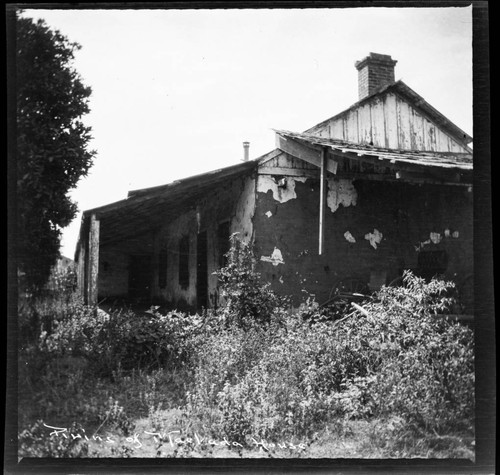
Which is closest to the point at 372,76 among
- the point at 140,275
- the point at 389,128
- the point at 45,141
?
the point at 389,128

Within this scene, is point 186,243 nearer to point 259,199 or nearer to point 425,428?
point 259,199

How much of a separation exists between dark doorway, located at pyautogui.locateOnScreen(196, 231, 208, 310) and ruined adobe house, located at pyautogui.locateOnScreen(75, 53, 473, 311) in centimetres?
2

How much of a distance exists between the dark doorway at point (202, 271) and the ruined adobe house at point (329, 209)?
0.02m

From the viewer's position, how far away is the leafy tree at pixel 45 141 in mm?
4590

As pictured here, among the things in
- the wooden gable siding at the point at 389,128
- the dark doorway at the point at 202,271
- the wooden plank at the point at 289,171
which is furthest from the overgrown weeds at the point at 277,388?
the wooden gable siding at the point at 389,128

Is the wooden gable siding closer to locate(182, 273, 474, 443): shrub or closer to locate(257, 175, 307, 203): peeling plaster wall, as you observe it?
locate(257, 175, 307, 203): peeling plaster wall

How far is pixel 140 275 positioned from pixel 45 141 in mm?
5625

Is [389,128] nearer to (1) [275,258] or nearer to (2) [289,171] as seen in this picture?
(2) [289,171]

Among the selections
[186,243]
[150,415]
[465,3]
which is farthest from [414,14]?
[186,243]

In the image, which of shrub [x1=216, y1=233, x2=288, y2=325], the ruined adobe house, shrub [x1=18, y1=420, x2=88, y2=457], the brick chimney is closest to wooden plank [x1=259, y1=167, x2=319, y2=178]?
the ruined adobe house

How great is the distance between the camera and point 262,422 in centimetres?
475

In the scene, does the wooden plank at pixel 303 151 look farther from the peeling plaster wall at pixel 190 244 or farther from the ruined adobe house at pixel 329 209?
the peeling plaster wall at pixel 190 244

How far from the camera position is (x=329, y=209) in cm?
809

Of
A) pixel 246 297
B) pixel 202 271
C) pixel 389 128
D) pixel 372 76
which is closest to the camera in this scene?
pixel 246 297
